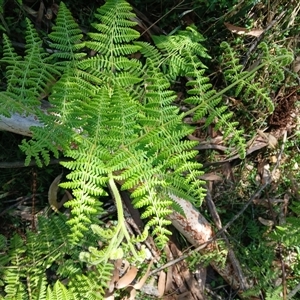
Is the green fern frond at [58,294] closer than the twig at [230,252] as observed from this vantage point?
Yes

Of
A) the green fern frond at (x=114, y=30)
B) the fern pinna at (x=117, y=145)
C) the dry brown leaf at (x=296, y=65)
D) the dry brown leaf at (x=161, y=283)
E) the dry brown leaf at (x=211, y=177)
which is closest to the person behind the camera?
the fern pinna at (x=117, y=145)

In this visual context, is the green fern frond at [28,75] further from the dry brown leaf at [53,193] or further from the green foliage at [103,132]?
the dry brown leaf at [53,193]

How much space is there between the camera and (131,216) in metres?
3.46

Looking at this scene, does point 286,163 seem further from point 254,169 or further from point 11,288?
point 11,288

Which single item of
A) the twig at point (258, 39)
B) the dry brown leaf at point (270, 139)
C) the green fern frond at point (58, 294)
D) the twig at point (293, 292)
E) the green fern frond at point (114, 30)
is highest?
the green fern frond at point (114, 30)

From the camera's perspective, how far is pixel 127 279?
3.23 meters

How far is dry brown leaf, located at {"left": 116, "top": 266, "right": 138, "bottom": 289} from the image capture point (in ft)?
10.6

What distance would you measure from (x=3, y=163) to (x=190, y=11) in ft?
5.91

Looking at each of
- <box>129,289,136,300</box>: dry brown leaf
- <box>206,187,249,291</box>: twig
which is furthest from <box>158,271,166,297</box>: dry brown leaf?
<box>206,187,249,291</box>: twig

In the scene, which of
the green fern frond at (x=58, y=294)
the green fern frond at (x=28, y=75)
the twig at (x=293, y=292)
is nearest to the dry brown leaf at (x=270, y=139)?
the twig at (x=293, y=292)

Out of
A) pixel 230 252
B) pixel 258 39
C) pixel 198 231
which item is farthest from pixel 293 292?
pixel 258 39

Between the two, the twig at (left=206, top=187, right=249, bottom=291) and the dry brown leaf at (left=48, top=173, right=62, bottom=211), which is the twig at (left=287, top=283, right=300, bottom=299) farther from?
the dry brown leaf at (left=48, top=173, right=62, bottom=211)

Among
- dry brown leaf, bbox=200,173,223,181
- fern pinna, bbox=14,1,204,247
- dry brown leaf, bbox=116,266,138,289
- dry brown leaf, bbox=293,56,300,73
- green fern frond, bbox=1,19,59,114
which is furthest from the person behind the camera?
dry brown leaf, bbox=293,56,300,73

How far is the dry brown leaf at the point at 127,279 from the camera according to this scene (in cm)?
322
